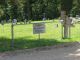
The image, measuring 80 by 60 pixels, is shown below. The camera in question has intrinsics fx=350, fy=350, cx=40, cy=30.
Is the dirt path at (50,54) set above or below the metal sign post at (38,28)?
below

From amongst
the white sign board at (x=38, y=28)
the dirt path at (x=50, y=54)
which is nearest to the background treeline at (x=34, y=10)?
the white sign board at (x=38, y=28)

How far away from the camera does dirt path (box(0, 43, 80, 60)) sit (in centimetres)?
1170

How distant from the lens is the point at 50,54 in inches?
495

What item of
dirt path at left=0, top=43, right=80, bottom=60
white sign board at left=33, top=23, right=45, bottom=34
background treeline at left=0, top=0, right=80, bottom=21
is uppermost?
background treeline at left=0, top=0, right=80, bottom=21

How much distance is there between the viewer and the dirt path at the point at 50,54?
11703 millimetres

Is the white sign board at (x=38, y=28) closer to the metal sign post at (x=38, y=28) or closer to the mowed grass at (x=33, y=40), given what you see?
the metal sign post at (x=38, y=28)

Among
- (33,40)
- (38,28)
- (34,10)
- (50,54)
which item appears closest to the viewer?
(50,54)

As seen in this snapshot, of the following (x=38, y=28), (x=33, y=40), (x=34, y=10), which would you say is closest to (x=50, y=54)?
(x=38, y=28)

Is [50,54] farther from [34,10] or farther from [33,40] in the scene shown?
[34,10]

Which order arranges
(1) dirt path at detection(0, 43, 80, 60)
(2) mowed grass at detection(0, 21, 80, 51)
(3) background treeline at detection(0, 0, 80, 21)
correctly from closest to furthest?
(1) dirt path at detection(0, 43, 80, 60), (2) mowed grass at detection(0, 21, 80, 51), (3) background treeline at detection(0, 0, 80, 21)

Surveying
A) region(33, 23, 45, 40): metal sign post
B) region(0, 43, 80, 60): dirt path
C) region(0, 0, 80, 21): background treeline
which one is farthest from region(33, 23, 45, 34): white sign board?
region(0, 0, 80, 21): background treeline

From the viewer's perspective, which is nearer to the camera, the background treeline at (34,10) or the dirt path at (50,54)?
the dirt path at (50,54)

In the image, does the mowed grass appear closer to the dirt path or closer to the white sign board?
the white sign board

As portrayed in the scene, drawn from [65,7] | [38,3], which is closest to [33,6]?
[38,3]
